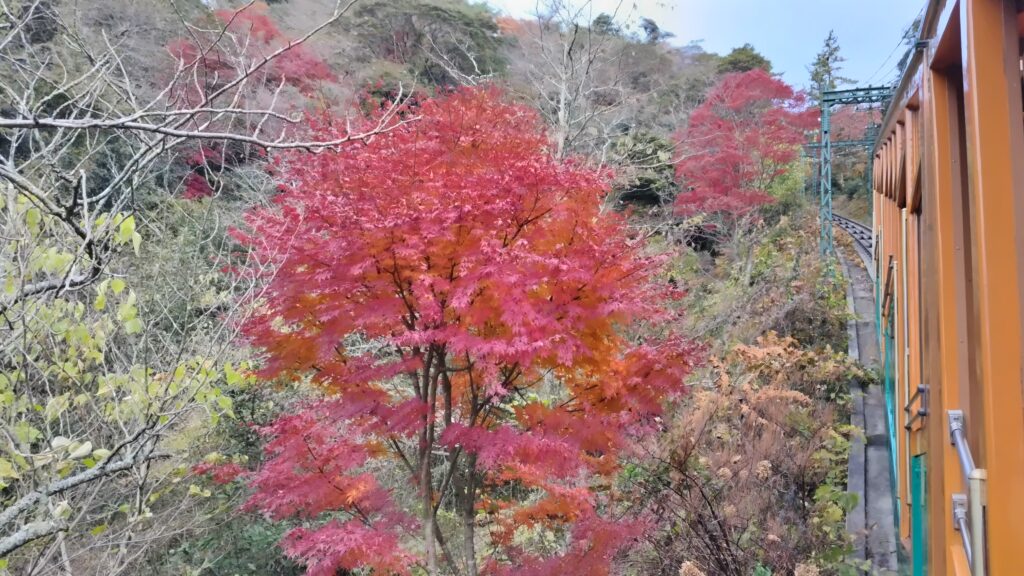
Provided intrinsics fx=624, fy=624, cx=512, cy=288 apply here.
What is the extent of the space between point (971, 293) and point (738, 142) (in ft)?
50.9

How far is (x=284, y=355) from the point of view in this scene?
16.6 feet

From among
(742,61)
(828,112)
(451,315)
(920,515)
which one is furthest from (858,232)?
(920,515)

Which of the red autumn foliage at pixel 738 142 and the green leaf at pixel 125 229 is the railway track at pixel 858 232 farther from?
the green leaf at pixel 125 229

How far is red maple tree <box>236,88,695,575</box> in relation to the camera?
4.60m

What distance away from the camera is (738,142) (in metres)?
16.7

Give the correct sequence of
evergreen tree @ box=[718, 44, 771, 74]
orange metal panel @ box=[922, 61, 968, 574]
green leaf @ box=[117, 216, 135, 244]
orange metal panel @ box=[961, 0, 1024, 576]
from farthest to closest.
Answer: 1. evergreen tree @ box=[718, 44, 771, 74]
2. green leaf @ box=[117, 216, 135, 244]
3. orange metal panel @ box=[922, 61, 968, 574]
4. orange metal panel @ box=[961, 0, 1024, 576]

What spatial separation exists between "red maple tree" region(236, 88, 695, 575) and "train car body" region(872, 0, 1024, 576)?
7.15ft

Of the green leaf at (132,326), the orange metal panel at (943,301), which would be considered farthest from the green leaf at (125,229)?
the orange metal panel at (943,301)

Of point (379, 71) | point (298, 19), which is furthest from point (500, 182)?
point (298, 19)

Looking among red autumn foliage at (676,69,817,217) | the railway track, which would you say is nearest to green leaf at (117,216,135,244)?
red autumn foliage at (676,69,817,217)

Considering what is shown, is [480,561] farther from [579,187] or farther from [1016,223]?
[1016,223]

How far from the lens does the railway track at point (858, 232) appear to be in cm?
1808

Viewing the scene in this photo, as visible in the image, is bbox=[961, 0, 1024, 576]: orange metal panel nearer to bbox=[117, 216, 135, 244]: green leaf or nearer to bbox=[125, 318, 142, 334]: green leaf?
bbox=[117, 216, 135, 244]: green leaf

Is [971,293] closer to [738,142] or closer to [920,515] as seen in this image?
[920,515]
